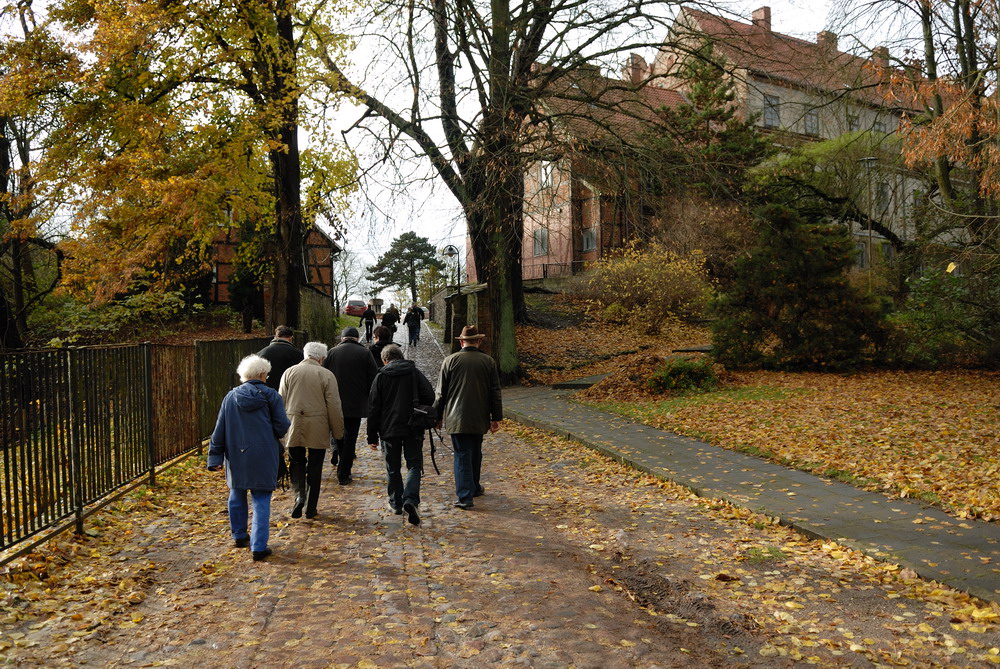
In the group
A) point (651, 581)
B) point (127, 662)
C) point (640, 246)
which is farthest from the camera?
point (640, 246)

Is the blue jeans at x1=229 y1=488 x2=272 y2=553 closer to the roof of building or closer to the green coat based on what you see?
the green coat

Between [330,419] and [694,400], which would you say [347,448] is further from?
[694,400]

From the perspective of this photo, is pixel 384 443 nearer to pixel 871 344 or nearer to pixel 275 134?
pixel 275 134

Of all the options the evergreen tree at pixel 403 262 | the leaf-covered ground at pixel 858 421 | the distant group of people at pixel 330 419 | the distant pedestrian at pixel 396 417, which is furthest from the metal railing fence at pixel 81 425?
the evergreen tree at pixel 403 262

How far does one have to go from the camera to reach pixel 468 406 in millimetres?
8516

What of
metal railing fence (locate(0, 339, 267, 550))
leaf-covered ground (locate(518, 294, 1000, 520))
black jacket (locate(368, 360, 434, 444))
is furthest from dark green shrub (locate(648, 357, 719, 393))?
black jacket (locate(368, 360, 434, 444))

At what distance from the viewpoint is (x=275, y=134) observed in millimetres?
17984

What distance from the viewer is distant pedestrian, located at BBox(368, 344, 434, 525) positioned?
7895 millimetres

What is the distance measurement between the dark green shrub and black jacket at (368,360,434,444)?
1036cm

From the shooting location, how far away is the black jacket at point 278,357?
9.52m

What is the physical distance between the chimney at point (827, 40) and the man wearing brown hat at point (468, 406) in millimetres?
11834

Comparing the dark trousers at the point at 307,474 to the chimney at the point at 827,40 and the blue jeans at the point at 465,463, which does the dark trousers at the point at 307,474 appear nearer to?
the blue jeans at the point at 465,463

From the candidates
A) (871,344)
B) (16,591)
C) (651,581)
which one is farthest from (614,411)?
(16,591)

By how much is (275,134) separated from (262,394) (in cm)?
1265
